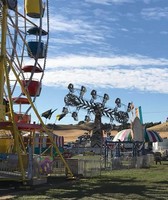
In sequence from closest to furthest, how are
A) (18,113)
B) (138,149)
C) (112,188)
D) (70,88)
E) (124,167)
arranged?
(112,188)
(18,113)
(124,167)
(138,149)
(70,88)

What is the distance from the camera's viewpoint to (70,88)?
69.4 m

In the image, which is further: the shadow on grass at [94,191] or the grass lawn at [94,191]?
the shadow on grass at [94,191]

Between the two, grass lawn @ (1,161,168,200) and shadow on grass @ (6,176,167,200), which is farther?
shadow on grass @ (6,176,167,200)

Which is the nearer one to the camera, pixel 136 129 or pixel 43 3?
pixel 43 3

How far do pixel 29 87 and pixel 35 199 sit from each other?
1228 cm

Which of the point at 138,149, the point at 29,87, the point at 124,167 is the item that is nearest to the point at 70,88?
the point at 138,149

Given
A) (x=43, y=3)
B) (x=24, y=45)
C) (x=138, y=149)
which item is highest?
(x=43, y=3)

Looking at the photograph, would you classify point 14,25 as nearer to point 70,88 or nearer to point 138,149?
point 138,149

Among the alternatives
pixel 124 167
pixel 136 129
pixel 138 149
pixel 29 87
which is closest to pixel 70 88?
pixel 136 129

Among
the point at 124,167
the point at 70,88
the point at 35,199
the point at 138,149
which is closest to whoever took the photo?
the point at 35,199

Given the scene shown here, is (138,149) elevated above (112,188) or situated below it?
above

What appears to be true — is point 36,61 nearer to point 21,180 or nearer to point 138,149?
point 21,180

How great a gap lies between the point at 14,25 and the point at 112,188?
10.8 m

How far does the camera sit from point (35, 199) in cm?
1400
